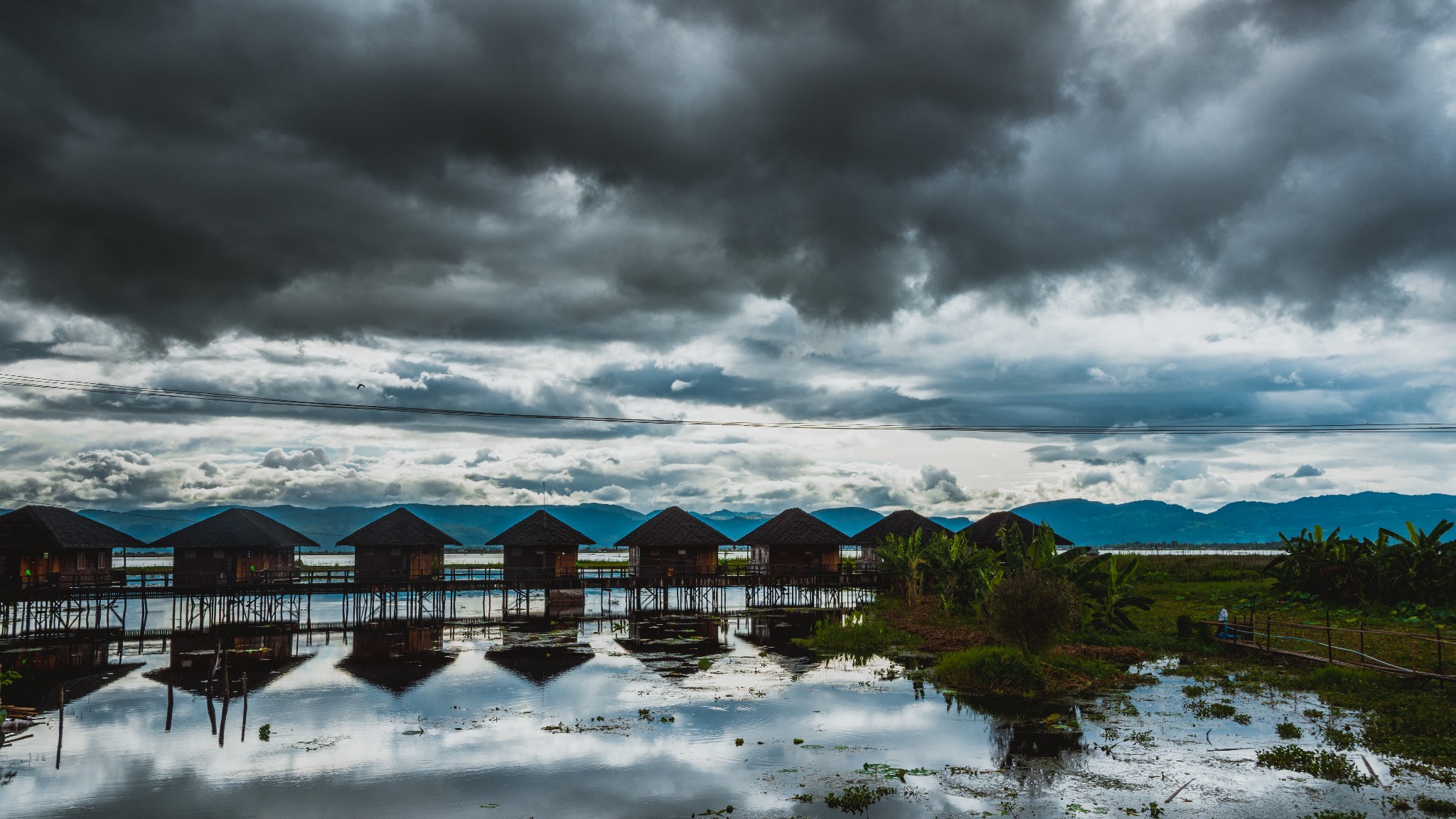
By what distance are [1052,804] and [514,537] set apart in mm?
45361

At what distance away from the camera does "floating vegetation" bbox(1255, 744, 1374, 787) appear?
49.4 ft

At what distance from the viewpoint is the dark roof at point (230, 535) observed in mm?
48625

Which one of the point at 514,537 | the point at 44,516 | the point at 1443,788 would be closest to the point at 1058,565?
the point at 1443,788

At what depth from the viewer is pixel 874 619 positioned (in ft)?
127

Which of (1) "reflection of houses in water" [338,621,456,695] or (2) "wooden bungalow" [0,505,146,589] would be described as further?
(2) "wooden bungalow" [0,505,146,589]

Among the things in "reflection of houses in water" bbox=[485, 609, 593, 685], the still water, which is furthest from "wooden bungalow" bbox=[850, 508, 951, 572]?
the still water

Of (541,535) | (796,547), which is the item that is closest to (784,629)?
(796,547)

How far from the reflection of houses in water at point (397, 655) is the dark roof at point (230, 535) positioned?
30.8 ft

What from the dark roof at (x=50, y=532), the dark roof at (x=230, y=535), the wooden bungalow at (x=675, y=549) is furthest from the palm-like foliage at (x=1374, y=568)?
the dark roof at (x=50, y=532)

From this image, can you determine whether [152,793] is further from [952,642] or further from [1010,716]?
[952,642]

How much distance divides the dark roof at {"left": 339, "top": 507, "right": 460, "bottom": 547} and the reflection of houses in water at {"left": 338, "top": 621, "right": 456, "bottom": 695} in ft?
22.5

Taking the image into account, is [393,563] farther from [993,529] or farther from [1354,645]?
[1354,645]

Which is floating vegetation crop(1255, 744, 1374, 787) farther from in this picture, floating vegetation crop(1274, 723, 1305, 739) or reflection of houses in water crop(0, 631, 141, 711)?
reflection of houses in water crop(0, 631, 141, 711)

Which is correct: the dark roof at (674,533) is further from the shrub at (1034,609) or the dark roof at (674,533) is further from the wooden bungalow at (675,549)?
the shrub at (1034,609)
